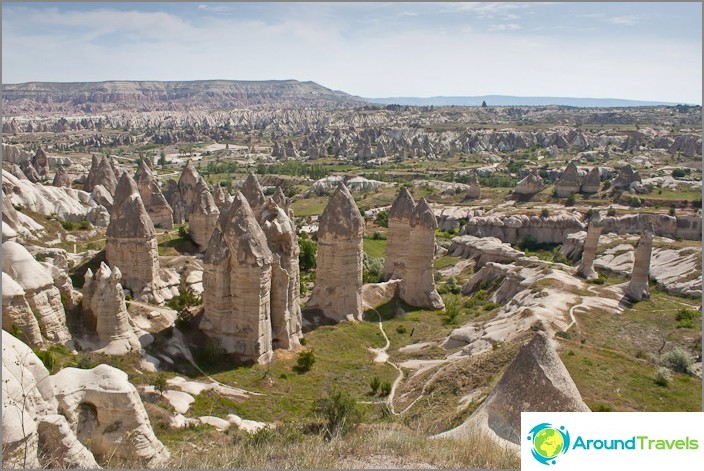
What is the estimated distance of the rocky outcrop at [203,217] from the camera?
36.5m

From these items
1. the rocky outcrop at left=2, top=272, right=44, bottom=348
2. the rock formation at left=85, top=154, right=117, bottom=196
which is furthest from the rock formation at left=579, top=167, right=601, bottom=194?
the rocky outcrop at left=2, top=272, right=44, bottom=348

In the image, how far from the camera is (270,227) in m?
24.7

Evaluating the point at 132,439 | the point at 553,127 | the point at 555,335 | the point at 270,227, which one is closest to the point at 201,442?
the point at 132,439

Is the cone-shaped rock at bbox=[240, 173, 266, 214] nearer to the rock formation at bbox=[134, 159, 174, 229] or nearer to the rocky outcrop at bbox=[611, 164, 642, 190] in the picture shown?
the rock formation at bbox=[134, 159, 174, 229]

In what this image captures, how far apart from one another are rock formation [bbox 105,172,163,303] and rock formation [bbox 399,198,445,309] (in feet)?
48.0

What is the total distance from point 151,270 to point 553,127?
170 m

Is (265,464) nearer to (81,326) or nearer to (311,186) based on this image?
(81,326)

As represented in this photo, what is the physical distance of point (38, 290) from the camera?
1806cm

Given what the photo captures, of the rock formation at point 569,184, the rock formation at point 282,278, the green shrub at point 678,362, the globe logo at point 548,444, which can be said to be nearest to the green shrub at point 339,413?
the globe logo at point 548,444

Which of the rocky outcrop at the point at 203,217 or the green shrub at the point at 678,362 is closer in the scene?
the green shrub at the point at 678,362

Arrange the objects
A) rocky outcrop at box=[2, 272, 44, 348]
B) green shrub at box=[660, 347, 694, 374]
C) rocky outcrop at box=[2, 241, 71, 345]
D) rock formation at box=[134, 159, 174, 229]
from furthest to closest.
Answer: rock formation at box=[134, 159, 174, 229]
green shrub at box=[660, 347, 694, 374]
rocky outcrop at box=[2, 241, 71, 345]
rocky outcrop at box=[2, 272, 44, 348]

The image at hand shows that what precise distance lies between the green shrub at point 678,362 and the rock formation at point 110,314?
66.3 feet

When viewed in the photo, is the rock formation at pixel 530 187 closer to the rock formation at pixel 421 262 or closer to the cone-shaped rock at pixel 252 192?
the rock formation at pixel 421 262

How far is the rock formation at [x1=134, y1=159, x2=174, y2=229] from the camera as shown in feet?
139
